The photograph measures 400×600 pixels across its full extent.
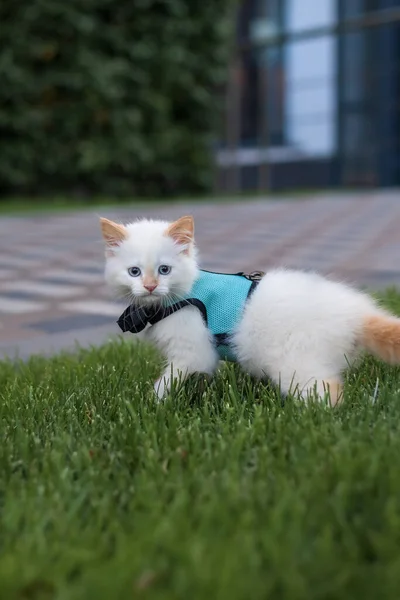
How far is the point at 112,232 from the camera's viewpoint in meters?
2.45

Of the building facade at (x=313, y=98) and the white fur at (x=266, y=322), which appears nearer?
the white fur at (x=266, y=322)

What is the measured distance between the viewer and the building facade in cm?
1581

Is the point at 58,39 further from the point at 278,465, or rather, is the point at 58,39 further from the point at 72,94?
the point at 278,465

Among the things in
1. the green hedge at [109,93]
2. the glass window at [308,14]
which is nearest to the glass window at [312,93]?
the glass window at [308,14]

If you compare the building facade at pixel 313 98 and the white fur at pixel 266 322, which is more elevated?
the building facade at pixel 313 98

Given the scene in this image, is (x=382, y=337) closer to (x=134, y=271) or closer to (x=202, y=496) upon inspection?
(x=134, y=271)

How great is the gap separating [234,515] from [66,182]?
12.7 metres

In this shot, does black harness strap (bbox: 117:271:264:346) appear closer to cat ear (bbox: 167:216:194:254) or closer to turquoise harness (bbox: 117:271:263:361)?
turquoise harness (bbox: 117:271:263:361)

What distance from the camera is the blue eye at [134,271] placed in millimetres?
2412

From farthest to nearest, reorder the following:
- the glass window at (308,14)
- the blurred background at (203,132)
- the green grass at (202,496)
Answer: the glass window at (308,14) → the blurred background at (203,132) → the green grass at (202,496)

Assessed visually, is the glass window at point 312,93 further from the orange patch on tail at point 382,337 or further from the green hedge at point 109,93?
the orange patch on tail at point 382,337

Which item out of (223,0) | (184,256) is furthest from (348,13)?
(184,256)

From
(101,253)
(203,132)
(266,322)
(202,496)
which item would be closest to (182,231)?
(266,322)

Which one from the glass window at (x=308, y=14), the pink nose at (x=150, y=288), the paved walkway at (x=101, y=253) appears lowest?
the paved walkway at (x=101, y=253)
